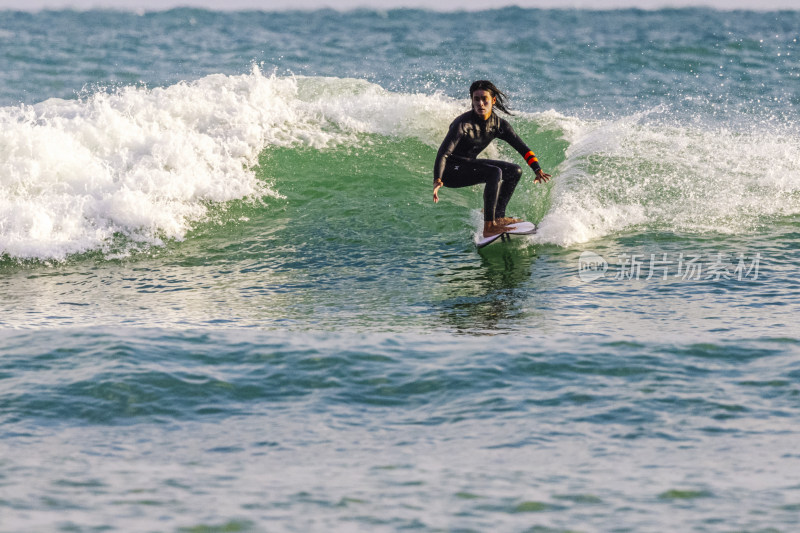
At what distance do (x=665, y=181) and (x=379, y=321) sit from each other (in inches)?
234

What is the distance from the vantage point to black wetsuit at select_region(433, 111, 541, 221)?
31.2 ft

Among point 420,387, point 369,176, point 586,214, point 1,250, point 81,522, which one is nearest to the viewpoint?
point 81,522

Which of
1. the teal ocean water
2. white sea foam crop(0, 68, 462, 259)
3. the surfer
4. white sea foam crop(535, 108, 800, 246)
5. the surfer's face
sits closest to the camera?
the teal ocean water

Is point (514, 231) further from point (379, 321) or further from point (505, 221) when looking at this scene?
point (379, 321)

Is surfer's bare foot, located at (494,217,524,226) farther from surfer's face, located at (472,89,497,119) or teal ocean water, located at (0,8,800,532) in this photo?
surfer's face, located at (472,89,497,119)

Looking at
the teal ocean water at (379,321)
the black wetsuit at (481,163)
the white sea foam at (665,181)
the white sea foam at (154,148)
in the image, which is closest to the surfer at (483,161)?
the black wetsuit at (481,163)

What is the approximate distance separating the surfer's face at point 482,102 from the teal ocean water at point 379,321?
4.88 ft

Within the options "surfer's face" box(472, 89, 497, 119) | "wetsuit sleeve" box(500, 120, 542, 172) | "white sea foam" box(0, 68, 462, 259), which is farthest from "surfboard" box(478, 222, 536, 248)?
"white sea foam" box(0, 68, 462, 259)

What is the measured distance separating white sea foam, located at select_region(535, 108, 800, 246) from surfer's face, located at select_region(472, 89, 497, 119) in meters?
1.51

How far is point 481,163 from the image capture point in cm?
964

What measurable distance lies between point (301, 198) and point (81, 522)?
8018 millimetres

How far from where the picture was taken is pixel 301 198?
11500 mm

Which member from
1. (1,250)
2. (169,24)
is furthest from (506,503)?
(169,24)

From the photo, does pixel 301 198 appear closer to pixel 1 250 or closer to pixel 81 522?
pixel 1 250
